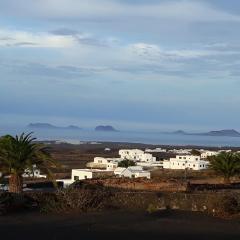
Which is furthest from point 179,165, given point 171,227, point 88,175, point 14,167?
point 171,227

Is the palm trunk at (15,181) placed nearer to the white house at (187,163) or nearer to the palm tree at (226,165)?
the palm tree at (226,165)

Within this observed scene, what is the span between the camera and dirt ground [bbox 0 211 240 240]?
11.2m

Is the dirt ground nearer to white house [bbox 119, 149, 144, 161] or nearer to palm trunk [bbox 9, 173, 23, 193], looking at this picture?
palm trunk [bbox 9, 173, 23, 193]

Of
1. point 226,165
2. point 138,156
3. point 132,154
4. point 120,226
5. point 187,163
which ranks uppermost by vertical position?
point 132,154

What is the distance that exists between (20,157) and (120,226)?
8.41 meters

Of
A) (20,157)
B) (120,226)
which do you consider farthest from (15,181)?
(120,226)

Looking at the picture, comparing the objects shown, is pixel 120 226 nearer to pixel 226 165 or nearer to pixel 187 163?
pixel 226 165

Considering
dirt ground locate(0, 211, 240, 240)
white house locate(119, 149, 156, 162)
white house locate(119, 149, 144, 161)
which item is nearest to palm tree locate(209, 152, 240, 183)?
dirt ground locate(0, 211, 240, 240)

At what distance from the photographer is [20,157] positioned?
784 inches

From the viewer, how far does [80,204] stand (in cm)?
1395

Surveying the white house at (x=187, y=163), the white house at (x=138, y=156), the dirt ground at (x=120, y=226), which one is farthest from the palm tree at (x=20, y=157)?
the white house at (x=138, y=156)

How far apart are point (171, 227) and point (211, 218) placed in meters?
1.70

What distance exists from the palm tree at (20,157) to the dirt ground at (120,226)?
6285 millimetres

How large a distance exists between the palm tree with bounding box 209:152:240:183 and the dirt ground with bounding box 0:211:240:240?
2916 centimetres
